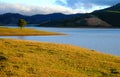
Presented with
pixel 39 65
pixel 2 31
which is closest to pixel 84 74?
pixel 39 65

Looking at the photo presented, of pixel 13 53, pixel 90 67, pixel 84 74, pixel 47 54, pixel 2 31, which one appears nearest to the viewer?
pixel 84 74

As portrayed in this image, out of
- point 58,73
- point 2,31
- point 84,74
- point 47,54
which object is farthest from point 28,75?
point 2,31

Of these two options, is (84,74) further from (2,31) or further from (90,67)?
(2,31)

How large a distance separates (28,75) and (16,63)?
3828 millimetres

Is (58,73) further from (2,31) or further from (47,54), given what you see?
(2,31)

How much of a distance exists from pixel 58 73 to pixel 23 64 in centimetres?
384

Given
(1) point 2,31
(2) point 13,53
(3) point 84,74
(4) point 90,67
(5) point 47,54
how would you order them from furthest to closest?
(1) point 2,31 < (5) point 47,54 < (2) point 13,53 < (4) point 90,67 < (3) point 84,74

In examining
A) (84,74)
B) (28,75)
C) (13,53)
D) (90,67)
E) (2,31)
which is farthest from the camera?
(2,31)

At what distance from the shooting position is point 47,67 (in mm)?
27953

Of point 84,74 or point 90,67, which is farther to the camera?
point 90,67

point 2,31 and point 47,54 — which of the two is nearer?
point 47,54

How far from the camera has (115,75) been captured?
2766cm

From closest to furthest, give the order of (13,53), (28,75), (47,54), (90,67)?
(28,75) < (90,67) < (13,53) < (47,54)

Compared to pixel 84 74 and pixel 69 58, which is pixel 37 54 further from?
pixel 84 74
